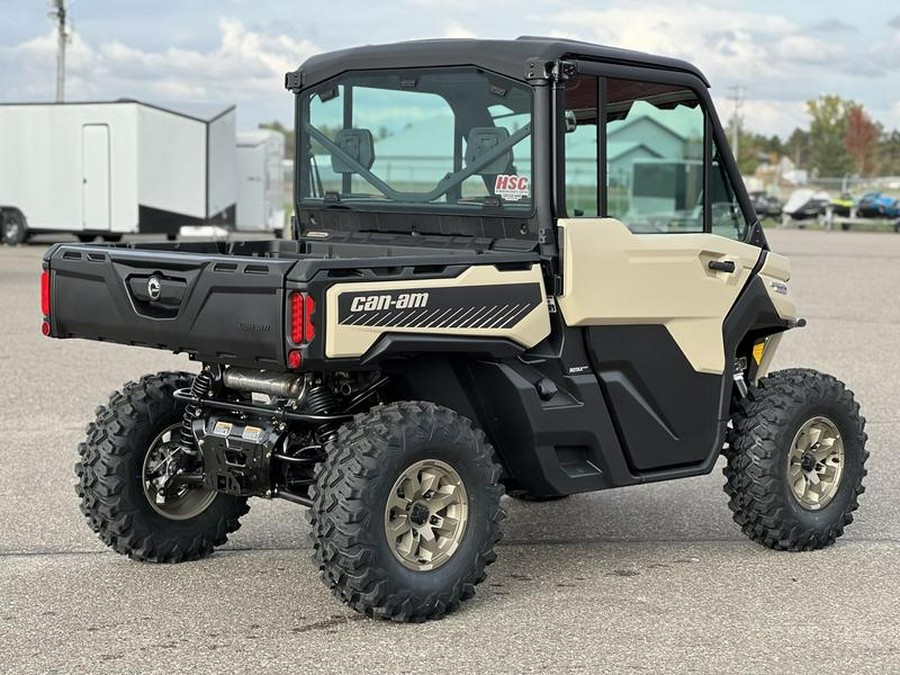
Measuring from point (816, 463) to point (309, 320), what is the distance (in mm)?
2741

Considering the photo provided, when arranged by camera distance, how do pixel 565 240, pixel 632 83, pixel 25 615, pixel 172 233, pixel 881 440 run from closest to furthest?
pixel 25 615
pixel 565 240
pixel 632 83
pixel 881 440
pixel 172 233

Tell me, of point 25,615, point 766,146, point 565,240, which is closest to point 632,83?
point 565,240

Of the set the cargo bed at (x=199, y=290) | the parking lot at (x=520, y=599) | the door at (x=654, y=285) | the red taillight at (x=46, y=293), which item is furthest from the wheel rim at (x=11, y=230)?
the door at (x=654, y=285)

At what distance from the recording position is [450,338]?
5.16 meters

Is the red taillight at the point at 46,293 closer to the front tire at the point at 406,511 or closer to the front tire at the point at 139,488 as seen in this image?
Answer: the front tire at the point at 139,488

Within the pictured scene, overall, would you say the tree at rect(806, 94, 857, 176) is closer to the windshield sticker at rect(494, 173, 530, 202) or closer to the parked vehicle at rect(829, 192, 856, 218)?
the parked vehicle at rect(829, 192, 856, 218)

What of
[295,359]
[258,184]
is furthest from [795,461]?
[258,184]

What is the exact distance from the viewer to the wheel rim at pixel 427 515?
5129 mm

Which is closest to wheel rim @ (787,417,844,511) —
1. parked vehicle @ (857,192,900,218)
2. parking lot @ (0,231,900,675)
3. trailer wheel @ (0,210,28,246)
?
parking lot @ (0,231,900,675)

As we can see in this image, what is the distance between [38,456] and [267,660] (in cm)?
394

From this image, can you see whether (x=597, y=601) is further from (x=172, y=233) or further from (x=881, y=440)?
(x=172, y=233)

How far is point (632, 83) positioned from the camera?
5.89 metres

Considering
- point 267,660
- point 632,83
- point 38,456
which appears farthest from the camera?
point 38,456

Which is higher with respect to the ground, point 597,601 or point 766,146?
point 766,146
